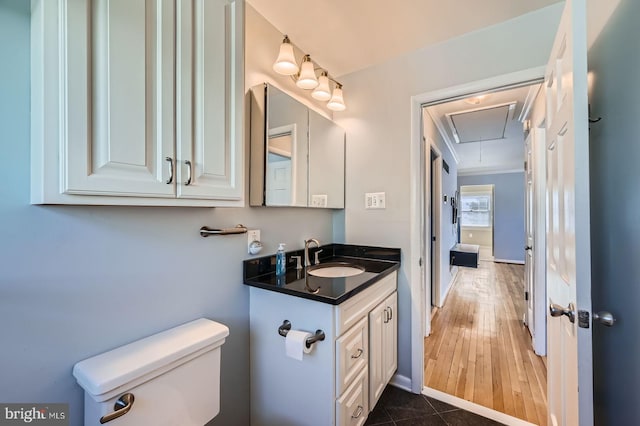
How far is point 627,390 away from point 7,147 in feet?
7.10

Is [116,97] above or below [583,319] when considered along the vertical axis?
above

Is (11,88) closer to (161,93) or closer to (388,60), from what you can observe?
(161,93)

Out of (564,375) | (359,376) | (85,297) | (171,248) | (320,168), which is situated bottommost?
(359,376)

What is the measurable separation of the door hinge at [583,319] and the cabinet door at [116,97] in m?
1.42

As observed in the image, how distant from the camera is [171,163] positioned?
902 millimetres

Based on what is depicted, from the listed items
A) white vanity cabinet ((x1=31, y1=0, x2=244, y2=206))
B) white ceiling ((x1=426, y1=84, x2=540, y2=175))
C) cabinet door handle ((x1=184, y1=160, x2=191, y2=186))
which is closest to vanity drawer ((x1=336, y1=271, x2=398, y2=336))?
white vanity cabinet ((x1=31, y1=0, x2=244, y2=206))

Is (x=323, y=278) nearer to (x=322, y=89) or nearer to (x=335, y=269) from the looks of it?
(x=335, y=269)

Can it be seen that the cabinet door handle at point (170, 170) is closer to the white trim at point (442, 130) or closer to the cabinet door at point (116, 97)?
the cabinet door at point (116, 97)

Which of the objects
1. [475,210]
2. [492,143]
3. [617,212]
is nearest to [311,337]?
[617,212]

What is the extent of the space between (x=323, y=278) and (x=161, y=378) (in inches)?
33.0

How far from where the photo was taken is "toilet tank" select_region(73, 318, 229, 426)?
0.79 metres

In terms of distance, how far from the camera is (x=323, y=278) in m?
1.49

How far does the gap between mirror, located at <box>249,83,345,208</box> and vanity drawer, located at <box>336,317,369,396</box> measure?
809mm

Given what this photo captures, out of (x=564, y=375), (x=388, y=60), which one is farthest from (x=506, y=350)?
(x=388, y=60)
